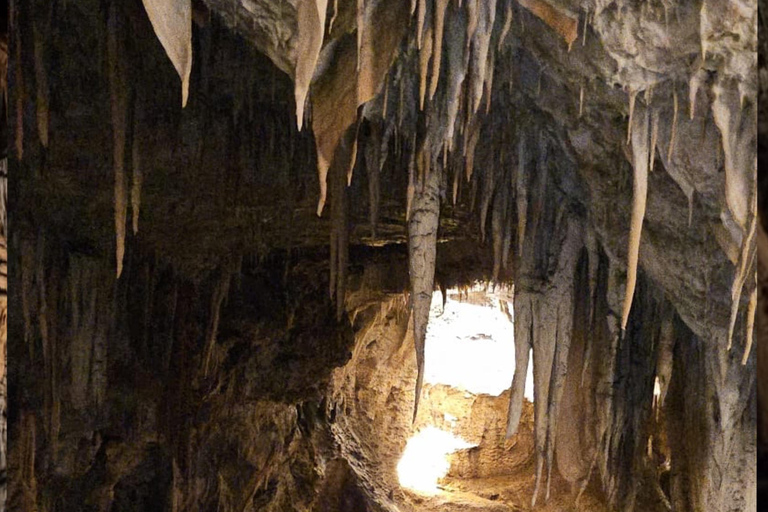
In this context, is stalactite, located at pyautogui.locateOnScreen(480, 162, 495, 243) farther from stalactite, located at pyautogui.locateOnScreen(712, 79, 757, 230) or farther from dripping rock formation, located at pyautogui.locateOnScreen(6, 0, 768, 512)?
stalactite, located at pyautogui.locateOnScreen(712, 79, 757, 230)

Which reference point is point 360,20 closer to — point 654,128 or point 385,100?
point 385,100

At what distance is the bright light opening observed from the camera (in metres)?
9.50

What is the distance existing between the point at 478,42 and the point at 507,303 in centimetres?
675

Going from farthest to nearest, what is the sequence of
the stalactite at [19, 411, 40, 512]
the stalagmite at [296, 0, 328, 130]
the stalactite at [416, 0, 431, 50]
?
the stalactite at [19, 411, 40, 512] → the stalactite at [416, 0, 431, 50] → the stalagmite at [296, 0, 328, 130]

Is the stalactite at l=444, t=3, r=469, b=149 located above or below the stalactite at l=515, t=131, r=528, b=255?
above

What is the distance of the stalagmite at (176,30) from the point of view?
229cm

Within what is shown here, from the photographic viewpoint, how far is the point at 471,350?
31.4 feet

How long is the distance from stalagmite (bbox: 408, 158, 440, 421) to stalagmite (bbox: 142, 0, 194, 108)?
169cm

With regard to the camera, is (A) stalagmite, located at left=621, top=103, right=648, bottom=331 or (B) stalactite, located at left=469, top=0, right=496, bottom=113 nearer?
(B) stalactite, located at left=469, top=0, right=496, bottom=113

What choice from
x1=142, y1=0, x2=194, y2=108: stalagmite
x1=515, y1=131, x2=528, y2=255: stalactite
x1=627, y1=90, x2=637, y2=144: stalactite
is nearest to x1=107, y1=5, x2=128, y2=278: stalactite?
x1=142, y1=0, x2=194, y2=108: stalagmite

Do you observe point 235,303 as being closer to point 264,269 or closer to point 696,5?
point 264,269

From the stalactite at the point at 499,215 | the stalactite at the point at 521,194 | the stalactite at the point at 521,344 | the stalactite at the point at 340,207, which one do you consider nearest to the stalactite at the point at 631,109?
the stalactite at the point at 521,194

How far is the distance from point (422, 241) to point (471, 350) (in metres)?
5.87

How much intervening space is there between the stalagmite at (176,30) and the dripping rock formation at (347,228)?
1cm
